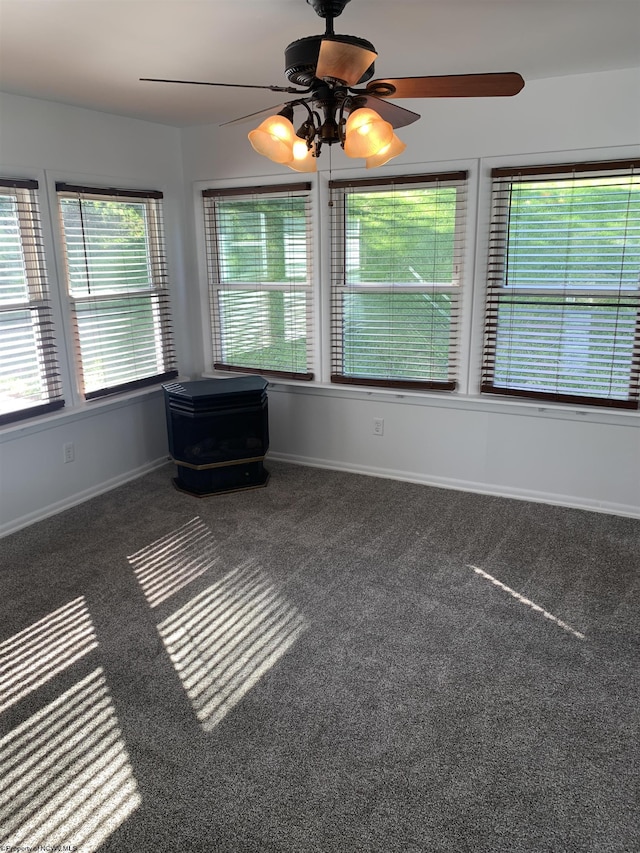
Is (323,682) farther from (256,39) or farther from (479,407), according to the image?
(256,39)

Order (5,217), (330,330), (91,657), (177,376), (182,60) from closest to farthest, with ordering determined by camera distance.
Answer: (91,657) < (182,60) < (5,217) < (330,330) < (177,376)

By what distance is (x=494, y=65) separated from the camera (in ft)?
9.95

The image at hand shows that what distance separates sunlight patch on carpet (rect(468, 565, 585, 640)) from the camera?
2660 mm

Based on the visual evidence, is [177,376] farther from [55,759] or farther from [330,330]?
[55,759]

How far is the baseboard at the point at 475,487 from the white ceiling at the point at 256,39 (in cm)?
225

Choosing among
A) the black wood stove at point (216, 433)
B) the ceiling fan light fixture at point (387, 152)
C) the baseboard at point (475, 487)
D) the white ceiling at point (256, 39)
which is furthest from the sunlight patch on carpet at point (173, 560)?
the white ceiling at point (256, 39)

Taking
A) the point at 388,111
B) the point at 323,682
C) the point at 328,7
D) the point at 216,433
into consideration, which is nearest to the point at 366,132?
the point at 388,111

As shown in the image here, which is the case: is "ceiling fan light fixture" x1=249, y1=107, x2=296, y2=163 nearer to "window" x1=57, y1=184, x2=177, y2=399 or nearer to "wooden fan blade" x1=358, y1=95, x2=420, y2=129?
"wooden fan blade" x1=358, y1=95, x2=420, y2=129

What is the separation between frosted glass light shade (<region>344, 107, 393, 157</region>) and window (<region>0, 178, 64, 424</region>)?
2215 millimetres

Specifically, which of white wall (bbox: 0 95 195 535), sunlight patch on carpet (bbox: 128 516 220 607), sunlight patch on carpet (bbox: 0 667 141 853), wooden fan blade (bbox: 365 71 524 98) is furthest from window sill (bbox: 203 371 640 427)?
sunlight patch on carpet (bbox: 0 667 141 853)

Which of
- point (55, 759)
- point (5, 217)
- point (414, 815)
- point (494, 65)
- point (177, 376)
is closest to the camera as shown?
point (414, 815)

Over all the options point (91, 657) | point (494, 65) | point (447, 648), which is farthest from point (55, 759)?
point (494, 65)

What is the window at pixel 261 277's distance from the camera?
430 cm

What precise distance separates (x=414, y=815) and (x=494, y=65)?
3.19 metres
